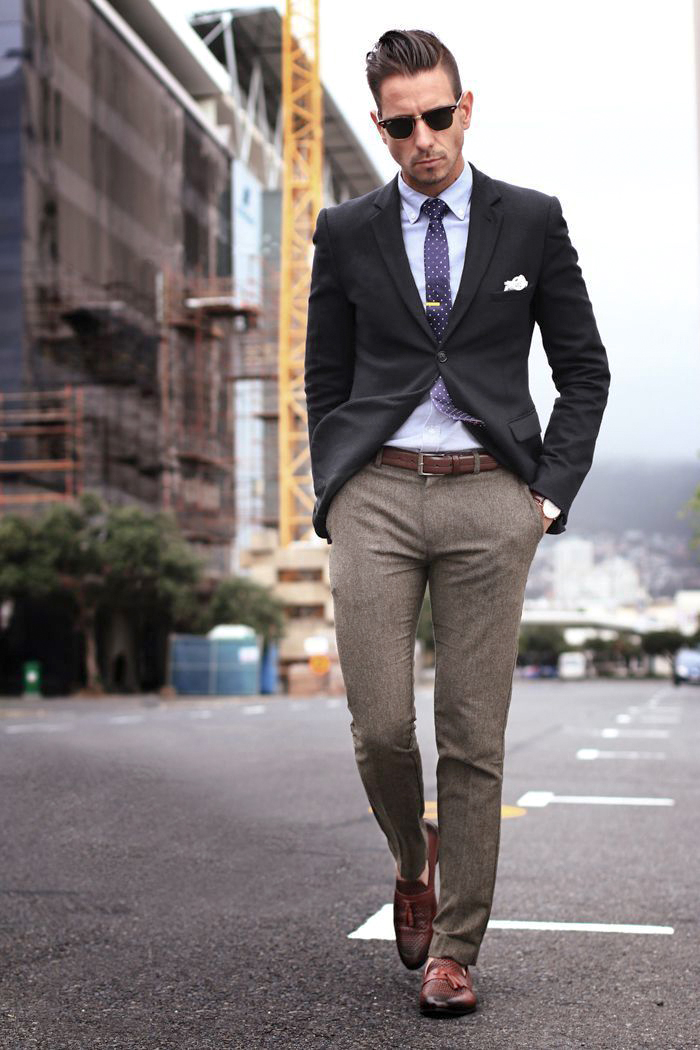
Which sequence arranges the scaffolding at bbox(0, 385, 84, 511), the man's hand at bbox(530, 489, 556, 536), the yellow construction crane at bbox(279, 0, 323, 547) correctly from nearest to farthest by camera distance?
the man's hand at bbox(530, 489, 556, 536) → the scaffolding at bbox(0, 385, 84, 511) → the yellow construction crane at bbox(279, 0, 323, 547)

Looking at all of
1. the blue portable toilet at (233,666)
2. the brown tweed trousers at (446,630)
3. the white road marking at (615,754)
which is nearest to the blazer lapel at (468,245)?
the brown tweed trousers at (446,630)

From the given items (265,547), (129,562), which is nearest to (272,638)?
(129,562)

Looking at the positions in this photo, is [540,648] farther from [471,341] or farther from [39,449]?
[471,341]

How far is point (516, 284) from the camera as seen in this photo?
335 cm

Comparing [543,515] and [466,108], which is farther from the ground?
[466,108]

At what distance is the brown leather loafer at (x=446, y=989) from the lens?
308cm

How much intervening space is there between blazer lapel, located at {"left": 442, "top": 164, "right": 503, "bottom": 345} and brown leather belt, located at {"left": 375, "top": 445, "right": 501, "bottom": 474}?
0.24 m

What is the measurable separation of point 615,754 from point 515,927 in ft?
24.9

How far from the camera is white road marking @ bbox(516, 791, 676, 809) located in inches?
302

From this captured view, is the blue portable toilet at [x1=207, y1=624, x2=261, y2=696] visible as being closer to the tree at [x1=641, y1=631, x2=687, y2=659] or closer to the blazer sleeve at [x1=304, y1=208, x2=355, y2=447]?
the blazer sleeve at [x1=304, y1=208, x2=355, y2=447]

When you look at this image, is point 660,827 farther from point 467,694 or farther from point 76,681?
point 76,681

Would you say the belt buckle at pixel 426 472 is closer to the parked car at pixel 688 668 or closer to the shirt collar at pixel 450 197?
the shirt collar at pixel 450 197

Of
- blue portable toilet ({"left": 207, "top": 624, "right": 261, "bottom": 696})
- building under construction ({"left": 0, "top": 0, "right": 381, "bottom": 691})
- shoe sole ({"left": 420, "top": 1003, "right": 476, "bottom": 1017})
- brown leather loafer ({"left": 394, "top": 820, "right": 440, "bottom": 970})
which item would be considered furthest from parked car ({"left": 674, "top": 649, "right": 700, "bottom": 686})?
shoe sole ({"left": 420, "top": 1003, "right": 476, "bottom": 1017})

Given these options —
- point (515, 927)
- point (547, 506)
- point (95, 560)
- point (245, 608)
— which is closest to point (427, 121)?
point (547, 506)
